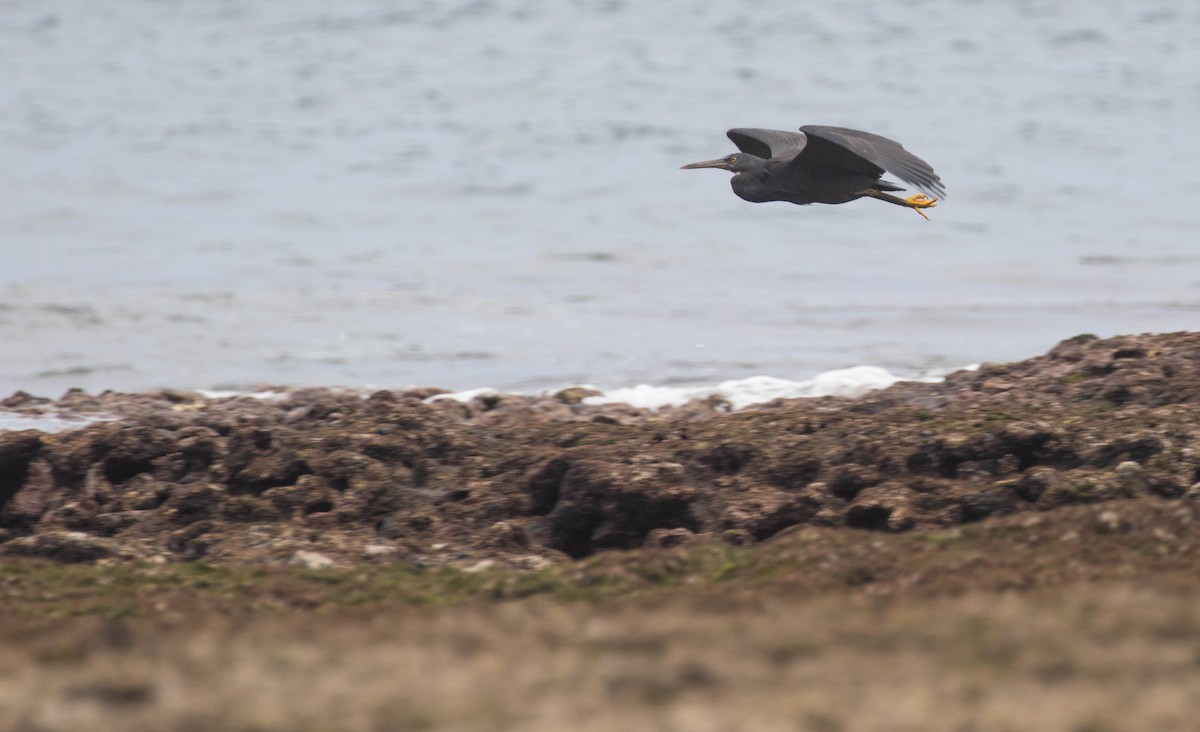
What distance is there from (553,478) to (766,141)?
5.26 metres

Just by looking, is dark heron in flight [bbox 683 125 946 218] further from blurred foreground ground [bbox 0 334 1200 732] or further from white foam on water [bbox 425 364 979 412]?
white foam on water [bbox 425 364 979 412]

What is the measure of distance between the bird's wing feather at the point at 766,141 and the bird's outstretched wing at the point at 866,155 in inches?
35.7

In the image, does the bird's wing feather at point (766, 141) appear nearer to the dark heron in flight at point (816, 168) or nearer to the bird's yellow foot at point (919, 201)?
the dark heron in flight at point (816, 168)

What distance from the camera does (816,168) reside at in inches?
502

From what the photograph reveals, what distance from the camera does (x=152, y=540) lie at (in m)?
9.16

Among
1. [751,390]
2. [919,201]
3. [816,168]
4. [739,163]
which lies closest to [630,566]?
[816,168]


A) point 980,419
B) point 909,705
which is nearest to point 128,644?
point 909,705

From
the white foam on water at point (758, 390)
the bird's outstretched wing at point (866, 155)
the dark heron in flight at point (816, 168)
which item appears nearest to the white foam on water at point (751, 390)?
the white foam on water at point (758, 390)

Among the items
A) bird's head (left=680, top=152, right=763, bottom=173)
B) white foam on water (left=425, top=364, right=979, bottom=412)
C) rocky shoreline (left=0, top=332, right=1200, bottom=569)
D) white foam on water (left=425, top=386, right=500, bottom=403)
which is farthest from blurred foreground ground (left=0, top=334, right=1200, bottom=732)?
white foam on water (left=425, top=364, right=979, bottom=412)

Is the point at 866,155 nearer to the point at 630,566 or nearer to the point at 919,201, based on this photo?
the point at 919,201

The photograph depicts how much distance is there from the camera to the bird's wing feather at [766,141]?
1363 centimetres

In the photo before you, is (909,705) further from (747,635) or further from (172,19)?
(172,19)

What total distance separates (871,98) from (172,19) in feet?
80.7

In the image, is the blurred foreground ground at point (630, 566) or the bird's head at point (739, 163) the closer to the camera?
the blurred foreground ground at point (630, 566)
